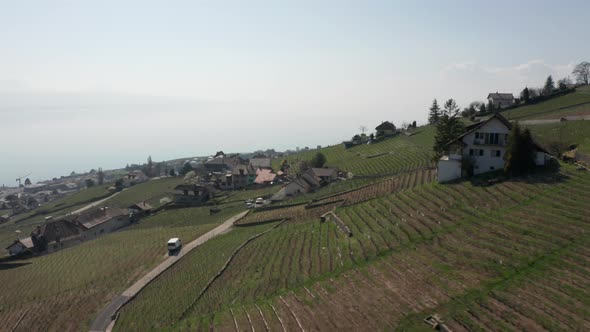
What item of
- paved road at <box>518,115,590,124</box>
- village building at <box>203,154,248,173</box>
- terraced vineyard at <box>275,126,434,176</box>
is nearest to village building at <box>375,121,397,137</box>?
terraced vineyard at <box>275,126,434,176</box>

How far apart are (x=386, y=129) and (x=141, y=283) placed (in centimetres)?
7951

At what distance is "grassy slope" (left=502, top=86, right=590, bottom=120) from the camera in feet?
222

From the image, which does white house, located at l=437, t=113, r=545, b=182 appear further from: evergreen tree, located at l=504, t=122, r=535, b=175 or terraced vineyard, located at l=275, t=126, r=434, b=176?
terraced vineyard, located at l=275, t=126, r=434, b=176

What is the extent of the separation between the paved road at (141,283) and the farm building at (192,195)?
26.9 metres

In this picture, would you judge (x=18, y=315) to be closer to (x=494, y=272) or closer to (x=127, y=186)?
Result: (x=494, y=272)

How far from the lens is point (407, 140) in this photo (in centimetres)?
8494

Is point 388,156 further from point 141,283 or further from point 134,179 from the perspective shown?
point 134,179

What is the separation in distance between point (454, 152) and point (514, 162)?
598 cm

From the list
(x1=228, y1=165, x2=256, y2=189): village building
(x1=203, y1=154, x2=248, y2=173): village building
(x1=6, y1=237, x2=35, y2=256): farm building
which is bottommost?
(x1=6, y1=237, x2=35, y2=256): farm building

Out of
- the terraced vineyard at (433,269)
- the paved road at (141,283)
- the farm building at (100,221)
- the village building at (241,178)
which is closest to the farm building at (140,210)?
the farm building at (100,221)

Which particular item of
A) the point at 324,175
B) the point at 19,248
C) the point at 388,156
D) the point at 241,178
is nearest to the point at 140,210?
the point at 19,248

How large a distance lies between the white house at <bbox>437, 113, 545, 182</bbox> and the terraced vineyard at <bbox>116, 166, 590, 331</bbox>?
3134 millimetres

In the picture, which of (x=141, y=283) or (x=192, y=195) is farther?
(x=192, y=195)

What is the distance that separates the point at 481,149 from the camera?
38125mm
